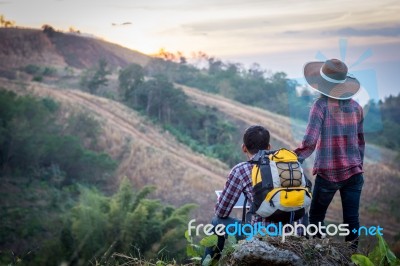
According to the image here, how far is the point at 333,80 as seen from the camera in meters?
4.14

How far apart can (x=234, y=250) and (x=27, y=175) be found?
47.0 ft

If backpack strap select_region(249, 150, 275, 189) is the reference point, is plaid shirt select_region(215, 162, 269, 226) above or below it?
below

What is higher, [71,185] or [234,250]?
[234,250]

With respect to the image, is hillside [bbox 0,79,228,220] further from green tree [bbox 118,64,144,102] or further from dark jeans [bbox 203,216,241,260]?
dark jeans [bbox 203,216,241,260]

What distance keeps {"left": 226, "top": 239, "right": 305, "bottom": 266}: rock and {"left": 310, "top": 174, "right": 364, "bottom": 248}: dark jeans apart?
124cm

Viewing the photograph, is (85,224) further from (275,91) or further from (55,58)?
(275,91)

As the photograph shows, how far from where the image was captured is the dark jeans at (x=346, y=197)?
4.06 m

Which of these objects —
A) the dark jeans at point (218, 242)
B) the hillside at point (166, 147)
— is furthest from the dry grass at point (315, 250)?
the hillside at point (166, 147)

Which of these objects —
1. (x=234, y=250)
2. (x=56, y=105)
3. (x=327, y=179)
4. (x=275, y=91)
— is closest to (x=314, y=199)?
(x=327, y=179)

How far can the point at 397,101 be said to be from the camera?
35906 millimetres

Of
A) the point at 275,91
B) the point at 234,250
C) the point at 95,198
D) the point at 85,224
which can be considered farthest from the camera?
the point at 275,91

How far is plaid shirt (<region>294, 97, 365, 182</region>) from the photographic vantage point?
400 centimetres

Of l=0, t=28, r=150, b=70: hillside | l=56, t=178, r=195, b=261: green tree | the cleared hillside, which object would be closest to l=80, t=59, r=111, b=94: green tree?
l=0, t=28, r=150, b=70: hillside

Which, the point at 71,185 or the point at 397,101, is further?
the point at 397,101
